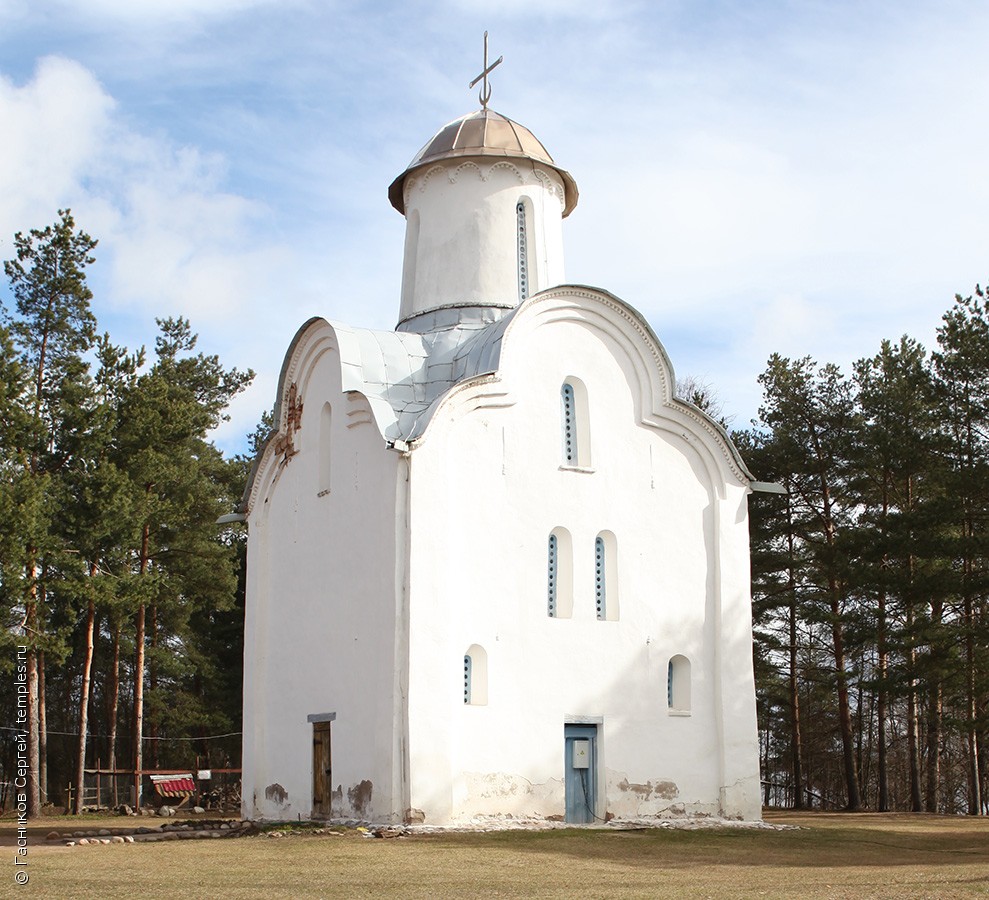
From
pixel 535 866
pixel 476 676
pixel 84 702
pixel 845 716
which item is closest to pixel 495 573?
pixel 476 676

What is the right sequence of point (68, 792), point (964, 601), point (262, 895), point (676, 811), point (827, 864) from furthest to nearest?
point (68, 792) → point (964, 601) → point (676, 811) → point (827, 864) → point (262, 895)

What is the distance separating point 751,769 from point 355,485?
284 inches

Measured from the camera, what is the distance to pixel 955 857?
13.4 meters

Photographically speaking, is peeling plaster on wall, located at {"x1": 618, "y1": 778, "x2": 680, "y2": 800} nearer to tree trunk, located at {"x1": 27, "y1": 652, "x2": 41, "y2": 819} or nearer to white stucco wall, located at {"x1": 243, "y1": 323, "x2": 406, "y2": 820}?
white stucco wall, located at {"x1": 243, "y1": 323, "x2": 406, "y2": 820}

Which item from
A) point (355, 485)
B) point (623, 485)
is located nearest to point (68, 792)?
point (355, 485)

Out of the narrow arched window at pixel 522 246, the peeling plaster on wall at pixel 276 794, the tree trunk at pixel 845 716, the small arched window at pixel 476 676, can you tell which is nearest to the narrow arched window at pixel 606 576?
the small arched window at pixel 476 676

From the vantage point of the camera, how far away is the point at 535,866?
11945 mm

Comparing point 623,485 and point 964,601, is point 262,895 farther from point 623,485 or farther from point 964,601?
point 964,601

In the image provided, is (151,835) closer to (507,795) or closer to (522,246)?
(507,795)

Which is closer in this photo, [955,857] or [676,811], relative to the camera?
[955,857]

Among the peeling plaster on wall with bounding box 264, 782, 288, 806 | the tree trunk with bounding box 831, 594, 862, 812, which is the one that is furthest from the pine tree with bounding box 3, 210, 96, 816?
the tree trunk with bounding box 831, 594, 862, 812

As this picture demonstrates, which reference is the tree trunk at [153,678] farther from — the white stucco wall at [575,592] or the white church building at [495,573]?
the white stucco wall at [575,592]

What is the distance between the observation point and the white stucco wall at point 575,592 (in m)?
16.6

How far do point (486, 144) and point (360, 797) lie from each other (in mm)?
10860
